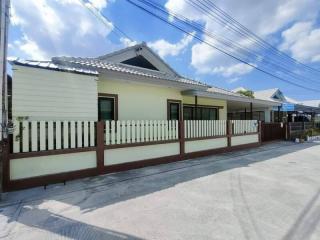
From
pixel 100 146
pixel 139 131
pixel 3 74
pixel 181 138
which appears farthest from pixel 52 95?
pixel 181 138

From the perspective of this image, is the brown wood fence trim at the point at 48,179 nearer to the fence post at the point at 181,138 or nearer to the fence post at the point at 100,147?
the fence post at the point at 100,147

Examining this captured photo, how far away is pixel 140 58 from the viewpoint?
37.8ft

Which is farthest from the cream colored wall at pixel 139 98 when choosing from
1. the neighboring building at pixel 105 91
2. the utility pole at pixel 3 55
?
the utility pole at pixel 3 55

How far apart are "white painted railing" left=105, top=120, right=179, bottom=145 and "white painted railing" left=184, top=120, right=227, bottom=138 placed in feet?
2.09

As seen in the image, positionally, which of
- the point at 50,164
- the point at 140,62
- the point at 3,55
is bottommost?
the point at 50,164

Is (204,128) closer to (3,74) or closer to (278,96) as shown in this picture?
(3,74)

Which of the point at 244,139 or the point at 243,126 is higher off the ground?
the point at 243,126

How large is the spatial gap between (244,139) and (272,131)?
16.7 feet

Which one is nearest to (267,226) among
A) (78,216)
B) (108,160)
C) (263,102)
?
(78,216)

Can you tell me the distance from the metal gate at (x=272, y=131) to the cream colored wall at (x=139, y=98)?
771cm

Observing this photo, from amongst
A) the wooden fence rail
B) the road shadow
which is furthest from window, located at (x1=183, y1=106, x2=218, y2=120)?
the road shadow

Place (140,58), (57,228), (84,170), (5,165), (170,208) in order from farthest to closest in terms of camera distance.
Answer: (140,58)
(84,170)
(5,165)
(170,208)
(57,228)

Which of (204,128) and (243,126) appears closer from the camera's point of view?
(204,128)

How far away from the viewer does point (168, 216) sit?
379 cm
